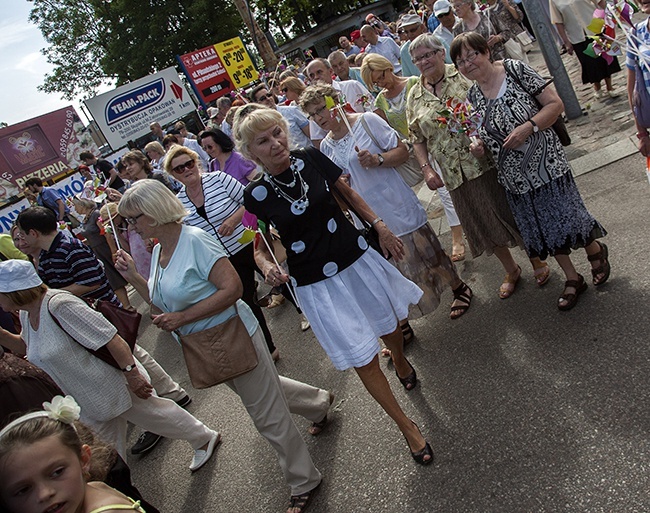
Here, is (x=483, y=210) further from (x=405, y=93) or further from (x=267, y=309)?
(x=267, y=309)

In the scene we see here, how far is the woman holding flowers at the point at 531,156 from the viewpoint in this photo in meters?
3.30

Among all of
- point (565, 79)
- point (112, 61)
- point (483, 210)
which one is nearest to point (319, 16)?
point (112, 61)

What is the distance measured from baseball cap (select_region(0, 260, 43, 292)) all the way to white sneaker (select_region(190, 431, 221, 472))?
1725 millimetres

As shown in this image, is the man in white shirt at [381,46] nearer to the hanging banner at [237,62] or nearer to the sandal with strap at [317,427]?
the sandal with strap at [317,427]

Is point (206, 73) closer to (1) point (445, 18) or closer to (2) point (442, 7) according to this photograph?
(1) point (445, 18)

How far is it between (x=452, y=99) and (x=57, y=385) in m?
3.20

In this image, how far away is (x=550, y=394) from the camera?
9.87ft

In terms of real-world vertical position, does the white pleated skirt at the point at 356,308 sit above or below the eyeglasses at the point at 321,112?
below

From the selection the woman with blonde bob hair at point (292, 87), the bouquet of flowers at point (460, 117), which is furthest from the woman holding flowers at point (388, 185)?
the woman with blonde bob hair at point (292, 87)

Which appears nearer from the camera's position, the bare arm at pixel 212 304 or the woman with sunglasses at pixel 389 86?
the bare arm at pixel 212 304

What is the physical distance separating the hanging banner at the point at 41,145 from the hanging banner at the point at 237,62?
6.72 meters

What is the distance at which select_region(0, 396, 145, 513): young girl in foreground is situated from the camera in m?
1.61

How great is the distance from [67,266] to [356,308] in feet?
10.1

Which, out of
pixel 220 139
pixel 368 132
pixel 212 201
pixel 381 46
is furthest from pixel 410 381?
pixel 381 46
